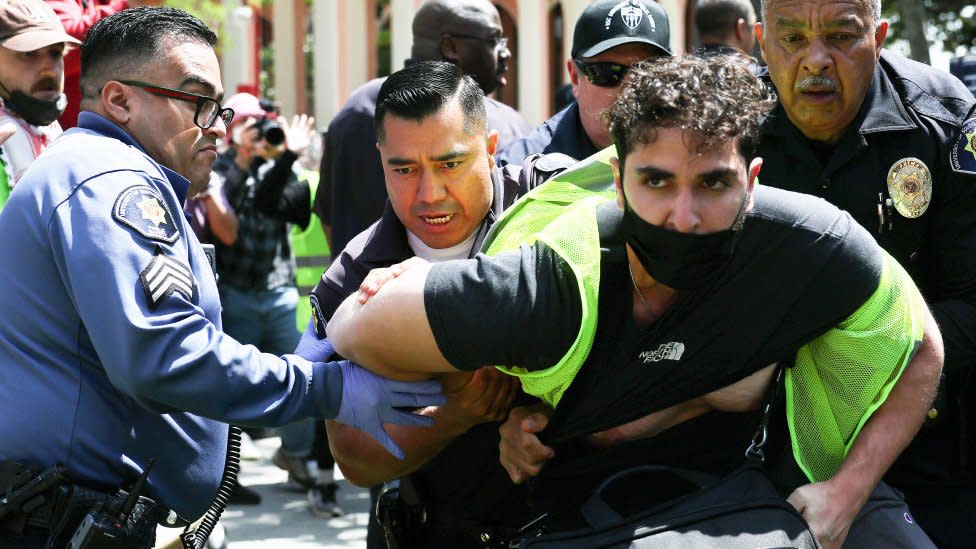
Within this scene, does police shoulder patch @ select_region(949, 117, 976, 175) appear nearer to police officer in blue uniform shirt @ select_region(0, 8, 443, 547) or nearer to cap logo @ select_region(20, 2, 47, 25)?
police officer in blue uniform shirt @ select_region(0, 8, 443, 547)

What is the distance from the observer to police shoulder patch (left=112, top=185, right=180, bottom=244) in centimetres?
252

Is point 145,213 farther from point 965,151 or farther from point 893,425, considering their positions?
point 965,151

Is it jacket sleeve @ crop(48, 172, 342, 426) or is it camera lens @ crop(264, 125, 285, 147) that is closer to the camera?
jacket sleeve @ crop(48, 172, 342, 426)

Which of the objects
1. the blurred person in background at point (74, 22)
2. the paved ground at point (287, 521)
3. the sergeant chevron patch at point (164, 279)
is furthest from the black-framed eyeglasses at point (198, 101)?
the paved ground at point (287, 521)

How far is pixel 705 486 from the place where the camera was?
93.2 inches

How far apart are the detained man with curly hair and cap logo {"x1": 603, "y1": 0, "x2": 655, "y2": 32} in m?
1.54

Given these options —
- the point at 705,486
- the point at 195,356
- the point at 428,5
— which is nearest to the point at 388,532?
the point at 195,356

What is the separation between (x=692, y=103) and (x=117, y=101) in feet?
A: 4.50

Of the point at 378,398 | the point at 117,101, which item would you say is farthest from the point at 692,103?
the point at 117,101

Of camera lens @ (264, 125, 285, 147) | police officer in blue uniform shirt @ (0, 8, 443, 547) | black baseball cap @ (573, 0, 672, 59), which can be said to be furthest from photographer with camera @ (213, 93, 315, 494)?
police officer in blue uniform shirt @ (0, 8, 443, 547)

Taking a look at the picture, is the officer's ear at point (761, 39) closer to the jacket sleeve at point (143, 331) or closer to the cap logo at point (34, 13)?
the jacket sleeve at point (143, 331)

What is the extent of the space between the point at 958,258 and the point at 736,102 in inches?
42.5

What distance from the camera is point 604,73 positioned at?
400 centimetres

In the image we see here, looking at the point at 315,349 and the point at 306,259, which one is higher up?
the point at 315,349
